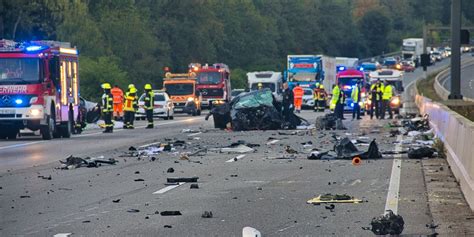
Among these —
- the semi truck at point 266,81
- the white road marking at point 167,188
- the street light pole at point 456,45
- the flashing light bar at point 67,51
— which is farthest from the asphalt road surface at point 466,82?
the white road marking at point 167,188

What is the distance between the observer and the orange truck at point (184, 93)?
6525 centimetres

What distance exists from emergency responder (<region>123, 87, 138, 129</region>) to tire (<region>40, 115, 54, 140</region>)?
18.2 feet

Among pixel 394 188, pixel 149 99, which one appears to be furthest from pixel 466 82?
pixel 394 188

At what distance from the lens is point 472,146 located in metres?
15.8

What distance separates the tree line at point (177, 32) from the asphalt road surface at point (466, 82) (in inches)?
760

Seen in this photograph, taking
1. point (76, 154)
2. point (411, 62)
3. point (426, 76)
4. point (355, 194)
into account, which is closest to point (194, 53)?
point (426, 76)

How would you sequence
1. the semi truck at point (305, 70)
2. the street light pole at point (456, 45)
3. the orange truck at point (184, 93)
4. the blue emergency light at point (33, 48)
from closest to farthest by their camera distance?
the blue emergency light at point (33, 48) → the street light pole at point (456, 45) → the orange truck at point (184, 93) → the semi truck at point (305, 70)

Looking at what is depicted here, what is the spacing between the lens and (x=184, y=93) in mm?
66250

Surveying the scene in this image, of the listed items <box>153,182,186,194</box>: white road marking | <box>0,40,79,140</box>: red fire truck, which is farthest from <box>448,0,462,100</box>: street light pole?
<box>153,182,186,194</box>: white road marking

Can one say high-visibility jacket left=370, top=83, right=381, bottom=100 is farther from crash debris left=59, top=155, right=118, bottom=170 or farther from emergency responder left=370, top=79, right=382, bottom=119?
crash debris left=59, top=155, right=118, bottom=170

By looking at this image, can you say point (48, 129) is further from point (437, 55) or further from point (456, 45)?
point (437, 55)

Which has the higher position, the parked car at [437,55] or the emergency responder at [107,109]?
the parked car at [437,55]

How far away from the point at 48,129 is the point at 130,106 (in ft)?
22.7

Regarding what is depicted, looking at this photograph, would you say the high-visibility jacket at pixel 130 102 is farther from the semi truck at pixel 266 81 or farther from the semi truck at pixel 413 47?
the semi truck at pixel 413 47
